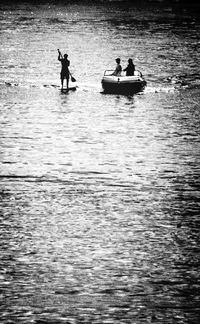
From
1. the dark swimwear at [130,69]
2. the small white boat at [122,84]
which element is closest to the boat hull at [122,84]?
the small white boat at [122,84]

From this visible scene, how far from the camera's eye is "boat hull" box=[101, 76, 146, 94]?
51.3 meters

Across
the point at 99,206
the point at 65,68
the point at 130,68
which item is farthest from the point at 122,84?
the point at 99,206

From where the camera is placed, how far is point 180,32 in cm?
12250

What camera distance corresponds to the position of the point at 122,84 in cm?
5125

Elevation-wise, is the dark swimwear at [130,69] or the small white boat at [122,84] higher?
the dark swimwear at [130,69]

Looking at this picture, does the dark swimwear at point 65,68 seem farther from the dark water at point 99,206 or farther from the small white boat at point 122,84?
the small white boat at point 122,84

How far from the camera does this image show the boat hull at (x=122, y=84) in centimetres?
5131

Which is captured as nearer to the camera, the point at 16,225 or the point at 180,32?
the point at 16,225

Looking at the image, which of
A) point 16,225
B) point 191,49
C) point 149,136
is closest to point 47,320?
point 16,225

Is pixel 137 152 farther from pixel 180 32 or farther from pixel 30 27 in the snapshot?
pixel 30 27

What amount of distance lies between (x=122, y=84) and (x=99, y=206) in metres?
29.7

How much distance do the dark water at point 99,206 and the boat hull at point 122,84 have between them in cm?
93

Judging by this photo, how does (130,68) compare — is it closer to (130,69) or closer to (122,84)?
(130,69)

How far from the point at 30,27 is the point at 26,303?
12047 centimetres
